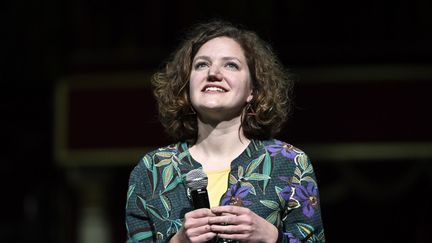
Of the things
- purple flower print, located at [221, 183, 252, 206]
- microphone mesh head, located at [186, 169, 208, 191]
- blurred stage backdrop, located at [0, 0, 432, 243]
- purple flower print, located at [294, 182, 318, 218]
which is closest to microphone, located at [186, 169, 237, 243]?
microphone mesh head, located at [186, 169, 208, 191]

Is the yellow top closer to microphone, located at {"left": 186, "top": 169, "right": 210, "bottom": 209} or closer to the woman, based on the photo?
the woman

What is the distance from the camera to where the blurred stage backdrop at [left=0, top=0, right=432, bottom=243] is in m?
4.73

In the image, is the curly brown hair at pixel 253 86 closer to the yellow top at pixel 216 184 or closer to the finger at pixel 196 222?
the yellow top at pixel 216 184

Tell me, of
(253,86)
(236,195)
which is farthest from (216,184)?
(253,86)

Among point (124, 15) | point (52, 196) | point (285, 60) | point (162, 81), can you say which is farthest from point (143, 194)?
point (52, 196)

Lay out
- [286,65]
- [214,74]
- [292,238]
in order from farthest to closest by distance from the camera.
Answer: [286,65]
[214,74]
[292,238]

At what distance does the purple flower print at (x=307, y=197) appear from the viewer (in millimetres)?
1820

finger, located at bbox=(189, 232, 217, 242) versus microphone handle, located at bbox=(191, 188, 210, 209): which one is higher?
microphone handle, located at bbox=(191, 188, 210, 209)

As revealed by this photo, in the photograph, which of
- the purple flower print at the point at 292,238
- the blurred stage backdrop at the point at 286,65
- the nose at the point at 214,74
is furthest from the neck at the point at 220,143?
the blurred stage backdrop at the point at 286,65

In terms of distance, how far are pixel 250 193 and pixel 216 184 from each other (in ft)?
0.29

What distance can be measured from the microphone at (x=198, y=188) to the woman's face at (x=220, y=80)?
0.76ft

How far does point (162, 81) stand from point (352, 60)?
2917 mm

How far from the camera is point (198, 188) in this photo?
167 cm

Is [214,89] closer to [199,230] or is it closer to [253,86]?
[253,86]
